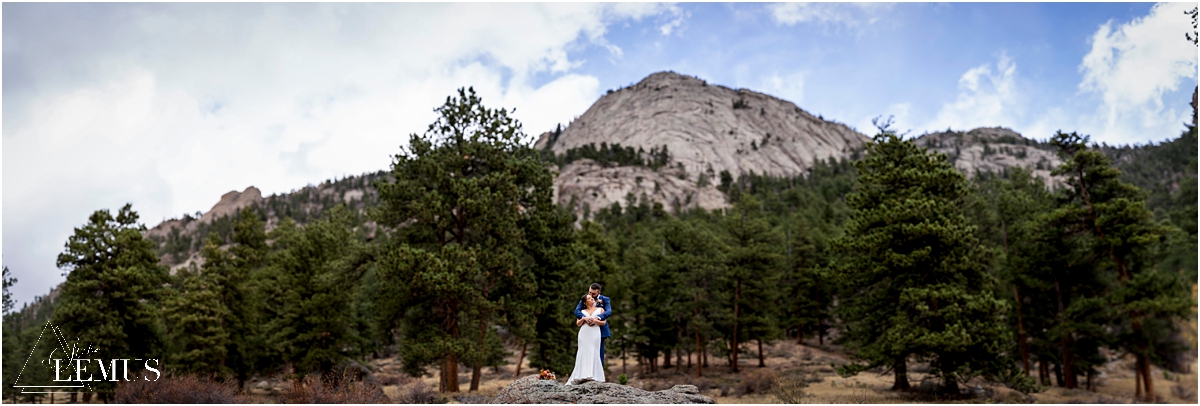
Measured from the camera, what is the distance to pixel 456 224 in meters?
22.0

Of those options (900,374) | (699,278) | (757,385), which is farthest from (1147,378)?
(699,278)

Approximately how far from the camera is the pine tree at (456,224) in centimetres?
2031

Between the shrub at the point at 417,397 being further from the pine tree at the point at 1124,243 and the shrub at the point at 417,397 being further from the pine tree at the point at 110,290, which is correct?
the pine tree at the point at 1124,243

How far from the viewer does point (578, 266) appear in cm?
2344

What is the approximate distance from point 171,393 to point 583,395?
11326 millimetres

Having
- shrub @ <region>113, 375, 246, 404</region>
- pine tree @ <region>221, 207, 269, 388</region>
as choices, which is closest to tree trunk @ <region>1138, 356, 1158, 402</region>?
shrub @ <region>113, 375, 246, 404</region>

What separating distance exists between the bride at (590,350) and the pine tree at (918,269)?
12488 mm

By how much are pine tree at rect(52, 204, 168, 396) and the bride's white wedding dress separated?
846 inches

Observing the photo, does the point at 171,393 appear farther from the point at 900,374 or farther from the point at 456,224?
the point at 900,374

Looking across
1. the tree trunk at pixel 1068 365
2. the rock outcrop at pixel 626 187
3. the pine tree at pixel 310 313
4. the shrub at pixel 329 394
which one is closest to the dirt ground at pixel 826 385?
the tree trunk at pixel 1068 365

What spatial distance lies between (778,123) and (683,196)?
89462mm

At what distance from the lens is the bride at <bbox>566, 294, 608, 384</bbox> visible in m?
11.4

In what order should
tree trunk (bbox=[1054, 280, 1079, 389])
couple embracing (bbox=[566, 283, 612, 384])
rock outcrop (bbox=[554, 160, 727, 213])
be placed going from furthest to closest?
rock outcrop (bbox=[554, 160, 727, 213]), tree trunk (bbox=[1054, 280, 1079, 389]), couple embracing (bbox=[566, 283, 612, 384])

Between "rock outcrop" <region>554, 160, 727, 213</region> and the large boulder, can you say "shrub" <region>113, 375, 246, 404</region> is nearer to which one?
the large boulder
